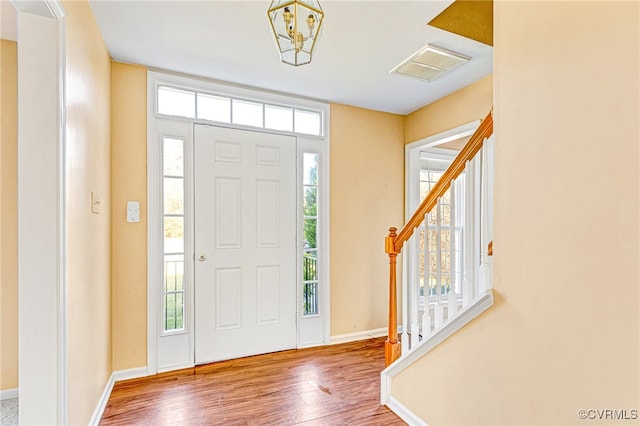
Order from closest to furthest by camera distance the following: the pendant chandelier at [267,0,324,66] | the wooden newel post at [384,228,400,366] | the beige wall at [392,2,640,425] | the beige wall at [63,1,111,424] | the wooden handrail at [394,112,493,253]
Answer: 1. the beige wall at [392,2,640,425]
2. the pendant chandelier at [267,0,324,66]
3. the beige wall at [63,1,111,424]
4. the wooden handrail at [394,112,493,253]
5. the wooden newel post at [384,228,400,366]

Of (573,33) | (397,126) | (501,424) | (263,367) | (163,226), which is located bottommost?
(263,367)

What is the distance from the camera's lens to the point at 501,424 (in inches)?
56.2

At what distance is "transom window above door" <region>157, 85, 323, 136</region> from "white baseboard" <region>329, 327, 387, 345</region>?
2.07 m

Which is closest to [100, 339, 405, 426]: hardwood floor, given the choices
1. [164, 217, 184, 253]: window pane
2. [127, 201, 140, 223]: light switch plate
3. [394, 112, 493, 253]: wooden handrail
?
[164, 217, 184, 253]: window pane

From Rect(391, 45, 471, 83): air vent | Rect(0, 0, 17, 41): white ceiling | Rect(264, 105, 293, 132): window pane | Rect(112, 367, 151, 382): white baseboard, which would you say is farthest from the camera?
Rect(264, 105, 293, 132): window pane

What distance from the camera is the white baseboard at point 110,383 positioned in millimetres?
1989

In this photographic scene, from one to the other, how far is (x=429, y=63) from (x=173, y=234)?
8.00ft

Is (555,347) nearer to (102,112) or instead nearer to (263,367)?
(263,367)

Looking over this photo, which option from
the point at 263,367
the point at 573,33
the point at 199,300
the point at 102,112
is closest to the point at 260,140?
the point at 102,112

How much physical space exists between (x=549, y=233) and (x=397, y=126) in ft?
8.95

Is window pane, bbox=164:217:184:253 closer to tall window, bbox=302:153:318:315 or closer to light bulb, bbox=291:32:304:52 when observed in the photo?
tall window, bbox=302:153:318:315

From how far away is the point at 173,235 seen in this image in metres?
2.75

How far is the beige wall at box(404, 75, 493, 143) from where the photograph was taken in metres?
2.83

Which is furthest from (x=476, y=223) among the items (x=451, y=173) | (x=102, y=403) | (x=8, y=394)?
(x=8, y=394)
